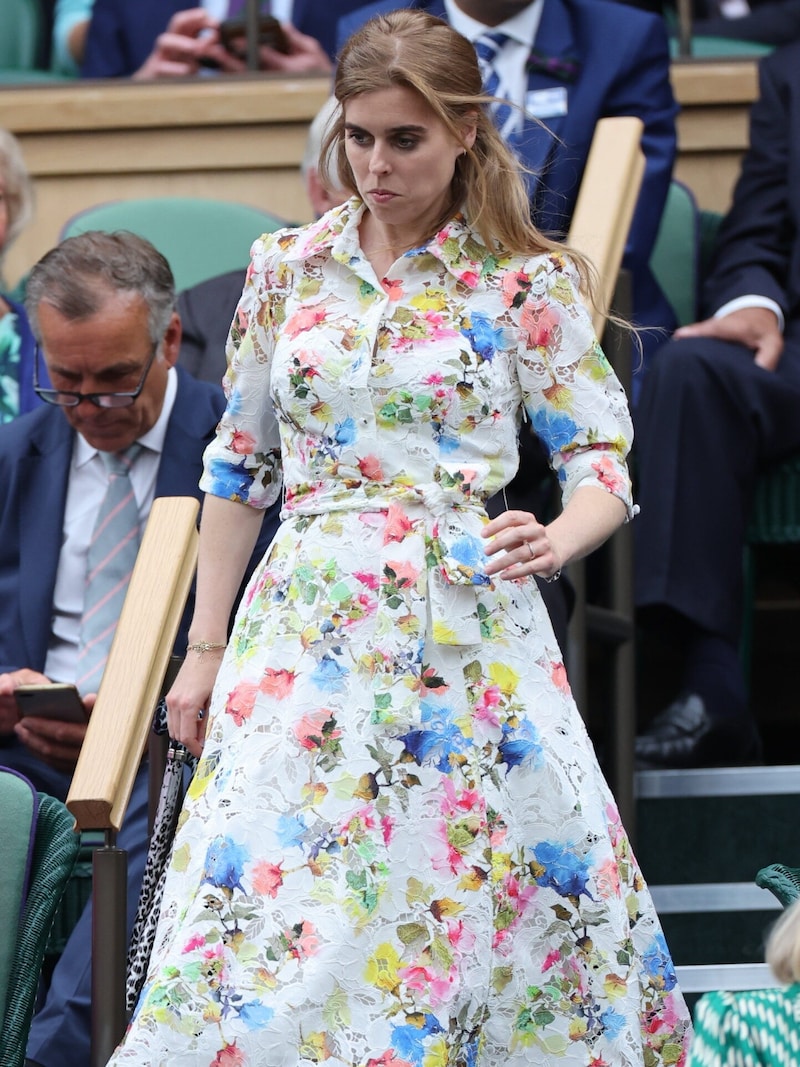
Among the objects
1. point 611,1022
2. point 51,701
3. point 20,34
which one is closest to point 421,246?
point 611,1022

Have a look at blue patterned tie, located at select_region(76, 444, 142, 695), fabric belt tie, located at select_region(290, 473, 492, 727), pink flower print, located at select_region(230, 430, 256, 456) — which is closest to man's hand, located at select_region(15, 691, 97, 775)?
blue patterned tie, located at select_region(76, 444, 142, 695)

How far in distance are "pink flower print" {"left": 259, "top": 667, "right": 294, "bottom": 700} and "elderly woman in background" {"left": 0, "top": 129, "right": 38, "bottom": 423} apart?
1784mm

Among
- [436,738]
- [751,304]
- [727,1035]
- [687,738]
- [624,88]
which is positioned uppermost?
[624,88]

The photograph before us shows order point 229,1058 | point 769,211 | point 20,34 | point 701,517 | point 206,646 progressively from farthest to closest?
1. point 20,34
2. point 769,211
3. point 701,517
4. point 206,646
5. point 229,1058

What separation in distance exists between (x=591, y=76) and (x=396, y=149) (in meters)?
1.98

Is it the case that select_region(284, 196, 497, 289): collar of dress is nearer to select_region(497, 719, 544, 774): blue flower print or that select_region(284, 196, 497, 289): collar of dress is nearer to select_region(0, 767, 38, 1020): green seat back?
select_region(497, 719, 544, 774): blue flower print

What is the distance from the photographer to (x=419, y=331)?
8.23 ft

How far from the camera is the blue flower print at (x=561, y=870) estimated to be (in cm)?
242

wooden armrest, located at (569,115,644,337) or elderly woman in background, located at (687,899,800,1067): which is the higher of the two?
wooden armrest, located at (569,115,644,337)

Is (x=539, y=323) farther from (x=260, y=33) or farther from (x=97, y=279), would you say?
(x=260, y=33)

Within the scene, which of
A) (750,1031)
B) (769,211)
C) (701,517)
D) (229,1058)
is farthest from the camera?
(769,211)

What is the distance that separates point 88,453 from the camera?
3.75 m

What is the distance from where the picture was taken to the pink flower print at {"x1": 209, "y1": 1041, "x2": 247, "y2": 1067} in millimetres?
2254

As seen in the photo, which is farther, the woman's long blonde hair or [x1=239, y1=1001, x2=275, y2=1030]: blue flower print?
the woman's long blonde hair
